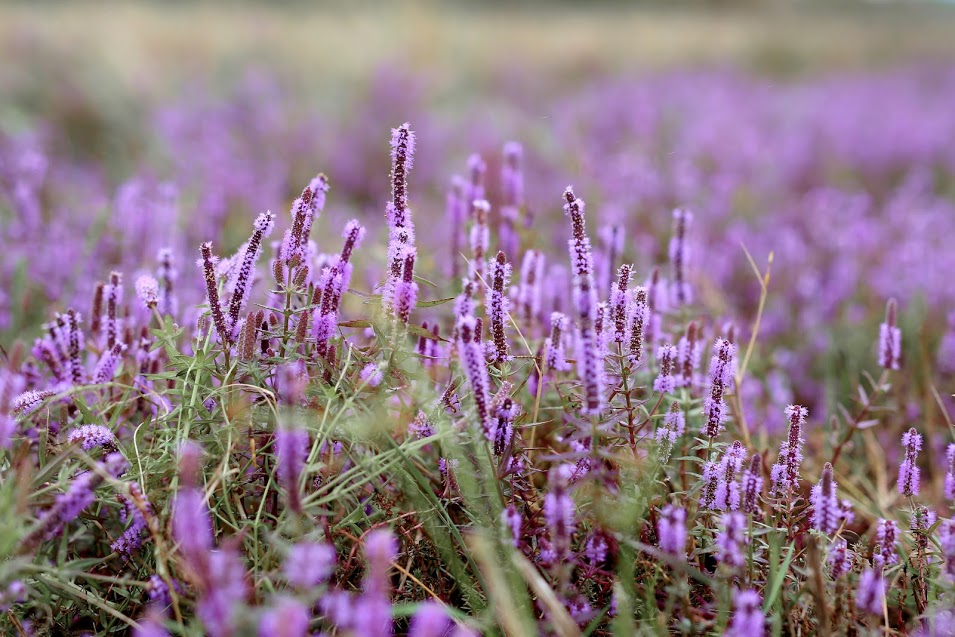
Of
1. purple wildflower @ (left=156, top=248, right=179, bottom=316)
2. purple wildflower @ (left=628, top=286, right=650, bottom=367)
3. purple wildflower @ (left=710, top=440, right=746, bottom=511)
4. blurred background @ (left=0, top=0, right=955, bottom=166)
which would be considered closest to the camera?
purple wildflower @ (left=710, top=440, right=746, bottom=511)

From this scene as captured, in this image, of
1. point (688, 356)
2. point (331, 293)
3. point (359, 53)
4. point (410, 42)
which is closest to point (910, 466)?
point (688, 356)

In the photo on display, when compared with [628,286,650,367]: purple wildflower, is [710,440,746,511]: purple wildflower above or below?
below

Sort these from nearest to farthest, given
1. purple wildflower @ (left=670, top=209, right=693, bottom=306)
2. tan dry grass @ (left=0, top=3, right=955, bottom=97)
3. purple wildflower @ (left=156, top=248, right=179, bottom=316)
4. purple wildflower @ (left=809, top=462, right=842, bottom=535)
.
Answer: purple wildflower @ (left=809, top=462, right=842, bottom=535) < purple wildflower @ (left=156, top=248, right=179, bottom=316) < purple wildflower @ (left=670, top=209, right=693, bottom=306) < tan dry grass @ (left=0, top=3, right=955, bottom=97)

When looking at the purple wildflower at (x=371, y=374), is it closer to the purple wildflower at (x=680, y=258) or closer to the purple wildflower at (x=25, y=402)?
the purple wildflower at (x=25, y=402)

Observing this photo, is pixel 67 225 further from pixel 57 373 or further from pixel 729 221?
pixel 729 221

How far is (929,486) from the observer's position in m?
2.45

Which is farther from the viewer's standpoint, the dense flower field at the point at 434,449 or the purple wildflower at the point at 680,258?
the purple wildflower at the point at 680,258

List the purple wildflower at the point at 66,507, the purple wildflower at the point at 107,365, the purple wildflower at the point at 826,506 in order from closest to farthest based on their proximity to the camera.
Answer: the purple wildflower at the point at 66,507 < the purple wildflower at the point at 826,506 < the purple wildflower at the point at 107,365

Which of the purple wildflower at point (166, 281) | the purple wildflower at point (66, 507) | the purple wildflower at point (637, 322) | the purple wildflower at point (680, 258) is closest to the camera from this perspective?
the purple wildflower at point (66, 507)

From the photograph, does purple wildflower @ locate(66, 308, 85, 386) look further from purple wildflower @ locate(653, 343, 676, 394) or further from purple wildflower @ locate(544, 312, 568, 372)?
purple wildflower @ locate(653, 343, 676, 394)

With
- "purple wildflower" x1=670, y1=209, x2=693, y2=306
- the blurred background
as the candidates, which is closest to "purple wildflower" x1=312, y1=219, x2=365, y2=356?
"purple wildflower" x1=670, y1=209, x2=693, y2=306

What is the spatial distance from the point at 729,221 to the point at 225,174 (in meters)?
2.98

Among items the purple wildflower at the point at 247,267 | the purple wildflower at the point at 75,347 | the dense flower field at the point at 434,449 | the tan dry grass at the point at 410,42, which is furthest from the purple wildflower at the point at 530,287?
the tan dry grass at the point at 410,42

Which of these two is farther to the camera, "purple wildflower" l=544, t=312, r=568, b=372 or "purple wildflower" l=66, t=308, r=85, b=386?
"purple wildflower" l=66, t=308, r=85, b=386
